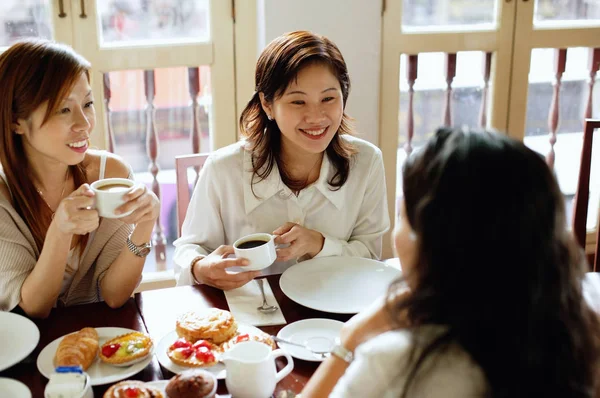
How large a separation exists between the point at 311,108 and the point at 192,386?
0.93 metres

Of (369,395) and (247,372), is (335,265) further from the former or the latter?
(369,395)

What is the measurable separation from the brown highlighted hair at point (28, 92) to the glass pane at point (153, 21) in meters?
1.10

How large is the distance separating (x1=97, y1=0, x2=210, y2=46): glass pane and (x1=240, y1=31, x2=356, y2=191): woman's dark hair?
2.97 feet

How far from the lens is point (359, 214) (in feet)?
6.61

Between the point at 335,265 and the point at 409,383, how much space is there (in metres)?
0.84

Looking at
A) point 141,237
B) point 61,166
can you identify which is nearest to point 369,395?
point 141,237

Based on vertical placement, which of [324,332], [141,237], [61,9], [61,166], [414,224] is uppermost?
[61,9]

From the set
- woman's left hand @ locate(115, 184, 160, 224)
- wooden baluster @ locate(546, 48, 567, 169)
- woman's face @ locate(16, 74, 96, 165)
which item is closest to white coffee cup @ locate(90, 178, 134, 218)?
woman's left hand @ locate(115, 184, 160, 224)

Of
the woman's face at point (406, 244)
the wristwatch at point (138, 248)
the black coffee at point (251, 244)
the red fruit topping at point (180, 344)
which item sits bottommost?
the red fruit topping at point (180, 344)

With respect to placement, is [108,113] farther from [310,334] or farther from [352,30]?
[310,334]

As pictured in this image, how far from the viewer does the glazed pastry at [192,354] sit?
49.2 inches

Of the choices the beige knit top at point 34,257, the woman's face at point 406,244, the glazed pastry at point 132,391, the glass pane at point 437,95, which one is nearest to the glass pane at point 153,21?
the glass pane at point 437,95

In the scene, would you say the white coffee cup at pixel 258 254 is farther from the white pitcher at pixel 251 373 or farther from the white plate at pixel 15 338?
the white plate at pixel 15 338

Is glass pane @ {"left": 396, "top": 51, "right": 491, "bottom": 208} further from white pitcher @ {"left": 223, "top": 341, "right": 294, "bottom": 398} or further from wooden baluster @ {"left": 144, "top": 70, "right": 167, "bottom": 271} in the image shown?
white pitcher @ {"left": 223, "top": 341, "right": 294, "bottom": 398}
